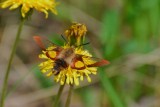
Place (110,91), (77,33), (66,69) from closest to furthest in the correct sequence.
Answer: (66,69)
(77,33)
(110,91)

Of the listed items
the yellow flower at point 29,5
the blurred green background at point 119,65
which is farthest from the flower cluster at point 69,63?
the blurred green background at point 119,65

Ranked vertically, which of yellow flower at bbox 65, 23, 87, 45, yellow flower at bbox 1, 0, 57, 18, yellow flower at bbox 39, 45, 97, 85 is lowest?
yellow flower at bbox 39, 45, 97, 85

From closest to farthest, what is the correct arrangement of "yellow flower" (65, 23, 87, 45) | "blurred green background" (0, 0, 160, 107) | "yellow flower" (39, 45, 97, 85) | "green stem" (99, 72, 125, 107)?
"yellow flower" (39, 45, 97, 85) → "yellow flower" (65, 23, 87, 45) → "green stem" (99, 72, 125, 107) → "blurred green background" (0, 0, 160, 107)

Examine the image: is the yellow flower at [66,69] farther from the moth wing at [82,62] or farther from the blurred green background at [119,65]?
the blurred green background at [119,65]

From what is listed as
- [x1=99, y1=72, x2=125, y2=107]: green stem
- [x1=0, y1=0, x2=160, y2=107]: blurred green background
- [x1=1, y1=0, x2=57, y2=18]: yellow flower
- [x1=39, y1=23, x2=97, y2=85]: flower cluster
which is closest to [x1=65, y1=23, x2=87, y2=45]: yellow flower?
[x1=39, y1=23, x2=97, y2=85]: flower cluster

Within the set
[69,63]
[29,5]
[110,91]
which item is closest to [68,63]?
[69,63]

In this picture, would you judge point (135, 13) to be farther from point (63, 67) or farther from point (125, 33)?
point (63, 67)

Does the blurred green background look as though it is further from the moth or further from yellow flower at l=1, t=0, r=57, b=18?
the moth

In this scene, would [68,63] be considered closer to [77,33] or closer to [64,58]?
[64,58]

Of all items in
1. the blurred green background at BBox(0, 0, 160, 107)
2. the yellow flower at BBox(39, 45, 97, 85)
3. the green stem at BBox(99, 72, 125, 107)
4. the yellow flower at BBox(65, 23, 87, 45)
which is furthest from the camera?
the blurred green background at BBox(0, 0, 160, 107)
